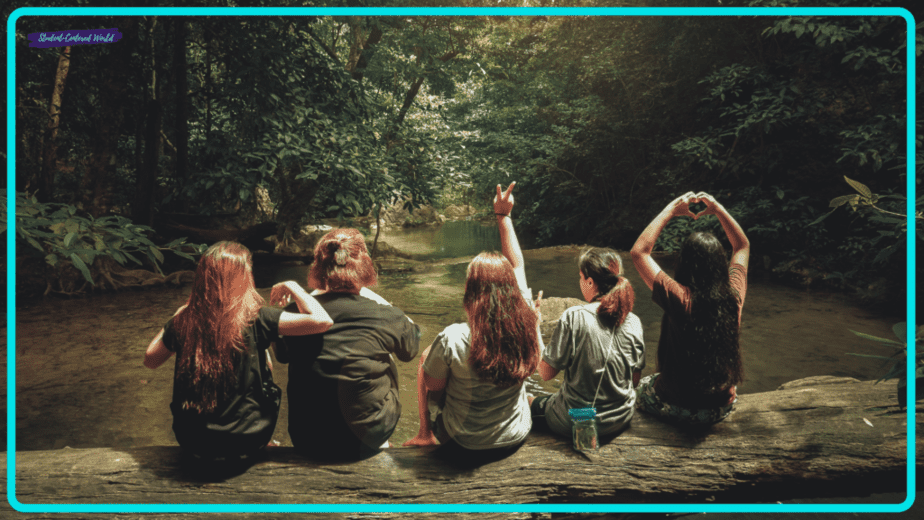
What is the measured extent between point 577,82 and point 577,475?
215 inches

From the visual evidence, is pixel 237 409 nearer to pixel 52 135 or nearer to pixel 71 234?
pixel 71 234

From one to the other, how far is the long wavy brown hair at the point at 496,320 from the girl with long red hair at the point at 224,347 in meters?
0.52

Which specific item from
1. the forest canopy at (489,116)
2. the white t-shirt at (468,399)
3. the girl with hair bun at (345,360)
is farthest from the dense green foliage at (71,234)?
the forest canopy at (489,116)

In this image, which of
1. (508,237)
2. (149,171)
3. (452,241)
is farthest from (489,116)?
(452,241)

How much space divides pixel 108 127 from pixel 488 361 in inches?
210

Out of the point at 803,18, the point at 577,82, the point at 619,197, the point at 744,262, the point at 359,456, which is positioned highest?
the point at 577,82

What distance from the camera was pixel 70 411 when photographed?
11.4ft

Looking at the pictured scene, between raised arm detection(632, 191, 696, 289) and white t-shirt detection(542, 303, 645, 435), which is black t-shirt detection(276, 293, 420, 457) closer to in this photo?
white t-shirt detection(542, 303, 645, 435)

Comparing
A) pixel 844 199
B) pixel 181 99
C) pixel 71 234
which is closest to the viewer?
pixel 844 199

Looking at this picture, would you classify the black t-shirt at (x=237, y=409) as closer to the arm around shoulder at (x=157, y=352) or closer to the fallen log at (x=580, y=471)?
the arm around shoulder at (x=157, y=352)

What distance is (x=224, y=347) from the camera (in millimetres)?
1704

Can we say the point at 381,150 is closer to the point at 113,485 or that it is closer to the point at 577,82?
the point at 577,82

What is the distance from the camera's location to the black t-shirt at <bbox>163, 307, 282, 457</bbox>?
176 cm

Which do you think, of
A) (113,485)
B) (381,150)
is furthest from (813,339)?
(113,485)
